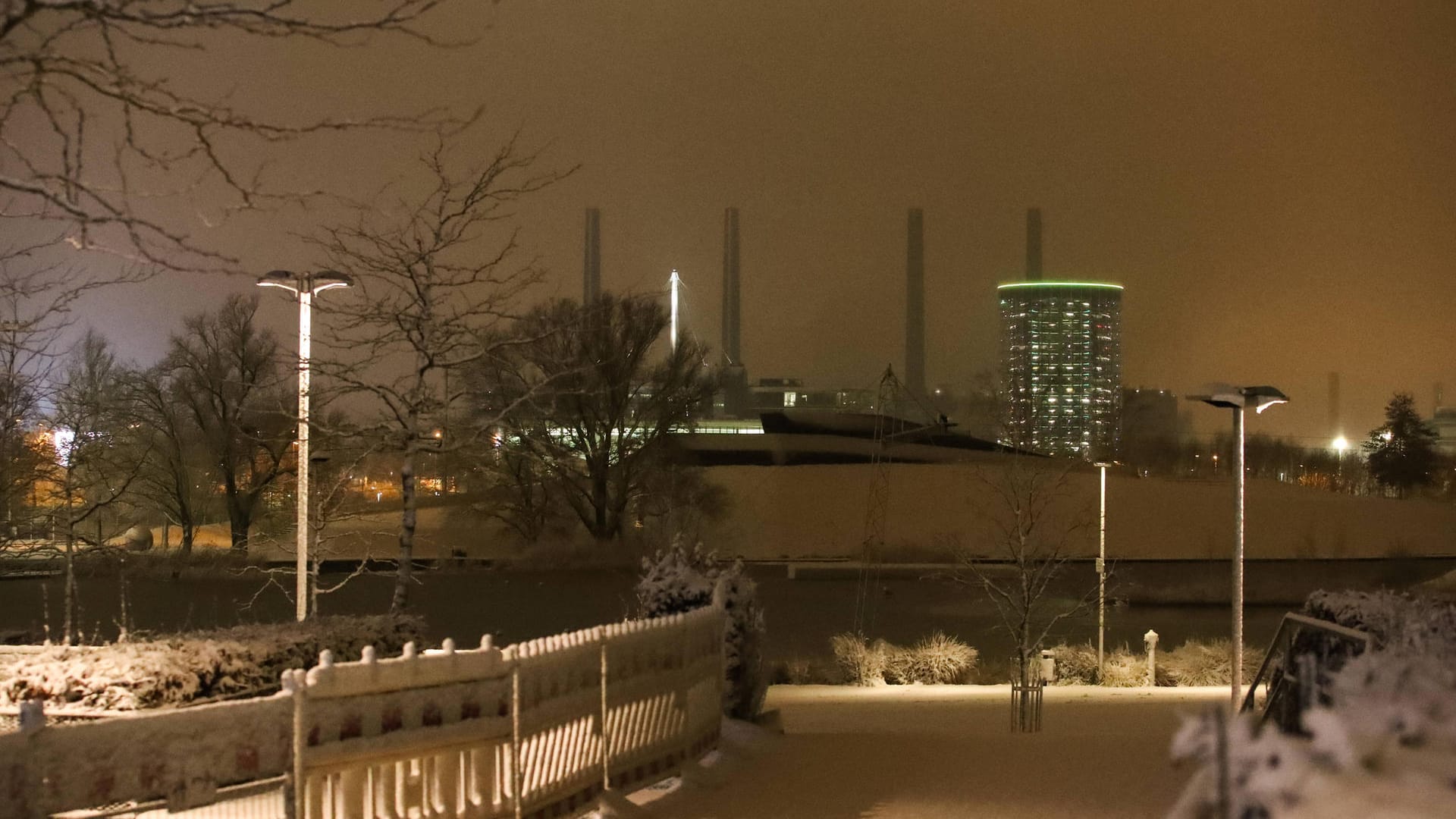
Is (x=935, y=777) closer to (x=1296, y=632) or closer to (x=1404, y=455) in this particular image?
(x=1296, y=632)

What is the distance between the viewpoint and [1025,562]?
104 ft

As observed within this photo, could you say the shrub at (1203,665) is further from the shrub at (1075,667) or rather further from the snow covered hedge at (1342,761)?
the snow covered hedge at (1342,761)

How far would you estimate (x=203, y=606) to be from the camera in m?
42.5

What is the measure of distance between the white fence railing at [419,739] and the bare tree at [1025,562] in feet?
31.0

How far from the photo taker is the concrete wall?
3364 inches

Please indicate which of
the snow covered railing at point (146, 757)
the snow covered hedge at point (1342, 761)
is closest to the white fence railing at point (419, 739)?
the snow covered railing at point (146, 757)

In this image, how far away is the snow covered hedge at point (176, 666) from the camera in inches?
424

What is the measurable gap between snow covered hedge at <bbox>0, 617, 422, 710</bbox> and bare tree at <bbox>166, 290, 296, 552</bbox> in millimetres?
28977

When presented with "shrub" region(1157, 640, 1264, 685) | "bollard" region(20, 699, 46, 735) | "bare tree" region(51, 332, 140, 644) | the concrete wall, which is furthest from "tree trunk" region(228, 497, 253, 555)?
"bollard" region(20, 699, 46, 735)

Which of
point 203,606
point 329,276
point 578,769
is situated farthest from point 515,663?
point 203,606

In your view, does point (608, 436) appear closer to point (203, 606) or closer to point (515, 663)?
point (203, 606)

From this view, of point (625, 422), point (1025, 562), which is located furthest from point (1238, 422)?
point (625, 422)

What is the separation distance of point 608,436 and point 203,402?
16359mm

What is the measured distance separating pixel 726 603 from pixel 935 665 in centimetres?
1793
